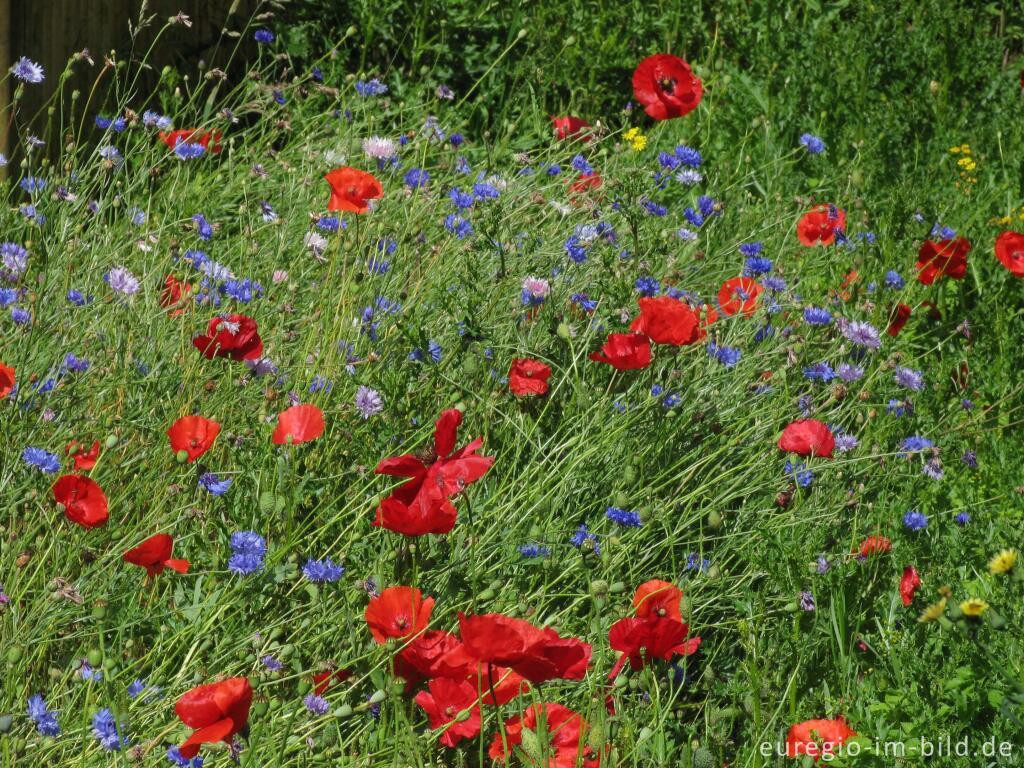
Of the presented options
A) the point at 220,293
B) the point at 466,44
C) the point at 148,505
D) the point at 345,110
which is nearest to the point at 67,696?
the point at 148,505

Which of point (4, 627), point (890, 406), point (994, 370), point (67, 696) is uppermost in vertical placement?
point (4, 627)

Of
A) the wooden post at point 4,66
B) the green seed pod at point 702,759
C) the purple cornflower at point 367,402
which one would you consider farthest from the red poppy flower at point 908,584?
the wooden post at point 4,66

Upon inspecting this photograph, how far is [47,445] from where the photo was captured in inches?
84.8

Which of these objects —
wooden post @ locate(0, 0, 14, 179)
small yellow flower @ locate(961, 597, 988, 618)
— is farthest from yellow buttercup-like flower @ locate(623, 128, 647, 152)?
small yellow flower @ locate(961, 597, 988, 618)

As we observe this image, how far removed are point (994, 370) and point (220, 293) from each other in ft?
6.62

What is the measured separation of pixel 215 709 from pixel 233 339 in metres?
0.87

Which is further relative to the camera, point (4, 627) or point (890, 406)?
point (890, 406)

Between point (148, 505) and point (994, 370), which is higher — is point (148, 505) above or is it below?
above

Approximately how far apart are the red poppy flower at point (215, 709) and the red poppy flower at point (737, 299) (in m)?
1.64

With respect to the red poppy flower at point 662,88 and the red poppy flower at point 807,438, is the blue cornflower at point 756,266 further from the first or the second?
the red poppy flower at point 807,438

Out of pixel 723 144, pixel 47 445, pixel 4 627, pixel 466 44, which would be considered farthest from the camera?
pixel 466 44

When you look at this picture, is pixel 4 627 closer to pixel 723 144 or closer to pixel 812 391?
pixel 812 391

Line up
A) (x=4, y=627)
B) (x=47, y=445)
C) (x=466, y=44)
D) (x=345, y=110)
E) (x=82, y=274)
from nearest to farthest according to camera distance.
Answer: (x=4, y=627), (x=47, y=445), (x=82, y=274), (x=345, y=110), (x=466, y=44)

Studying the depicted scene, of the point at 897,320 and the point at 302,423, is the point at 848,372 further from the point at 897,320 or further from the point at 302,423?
the point at 302,423
